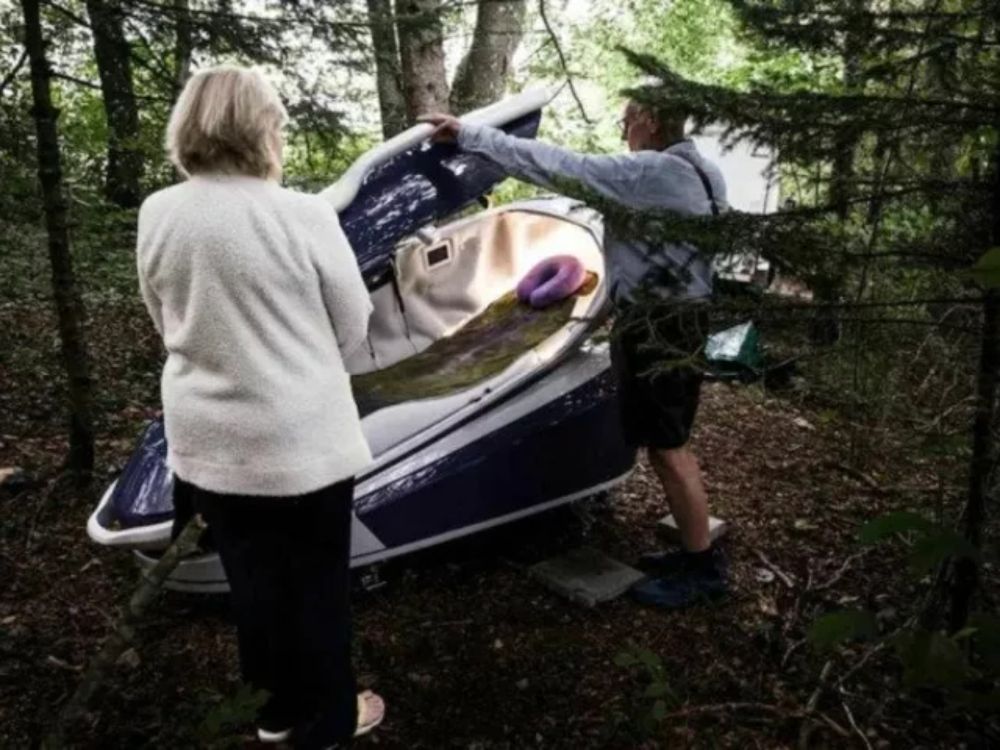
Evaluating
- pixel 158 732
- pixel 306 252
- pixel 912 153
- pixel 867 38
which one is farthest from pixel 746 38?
pixel 158 732

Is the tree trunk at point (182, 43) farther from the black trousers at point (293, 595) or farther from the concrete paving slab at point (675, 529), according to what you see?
the concrete paving slab at point (675, 529)

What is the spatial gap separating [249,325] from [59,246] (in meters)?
2.18

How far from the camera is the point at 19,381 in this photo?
4984 mm

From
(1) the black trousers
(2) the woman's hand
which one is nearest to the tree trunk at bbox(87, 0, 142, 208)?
(2) the woman's hand

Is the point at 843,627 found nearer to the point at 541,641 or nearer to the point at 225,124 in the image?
the point at 541,641

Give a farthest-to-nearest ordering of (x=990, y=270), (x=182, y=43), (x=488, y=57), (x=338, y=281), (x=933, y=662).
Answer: (x=488, y=57)
(x=182, y=43)
(x=338, y=281)
(x=933, y=662)
(x=990, y=270)

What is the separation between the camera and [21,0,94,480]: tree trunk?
332cm

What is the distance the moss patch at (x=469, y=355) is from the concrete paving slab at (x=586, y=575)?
33.1 inches

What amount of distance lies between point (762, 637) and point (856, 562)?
82 centimetres

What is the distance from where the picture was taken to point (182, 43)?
390 cm

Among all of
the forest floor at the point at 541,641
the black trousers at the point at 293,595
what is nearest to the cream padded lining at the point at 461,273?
the forest floor at the point at 541,641

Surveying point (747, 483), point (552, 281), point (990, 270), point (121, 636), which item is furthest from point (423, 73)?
point (990, 270)

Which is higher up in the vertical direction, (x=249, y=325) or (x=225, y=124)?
(x=225, y=124)

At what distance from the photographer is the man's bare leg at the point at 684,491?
10.1 feet
